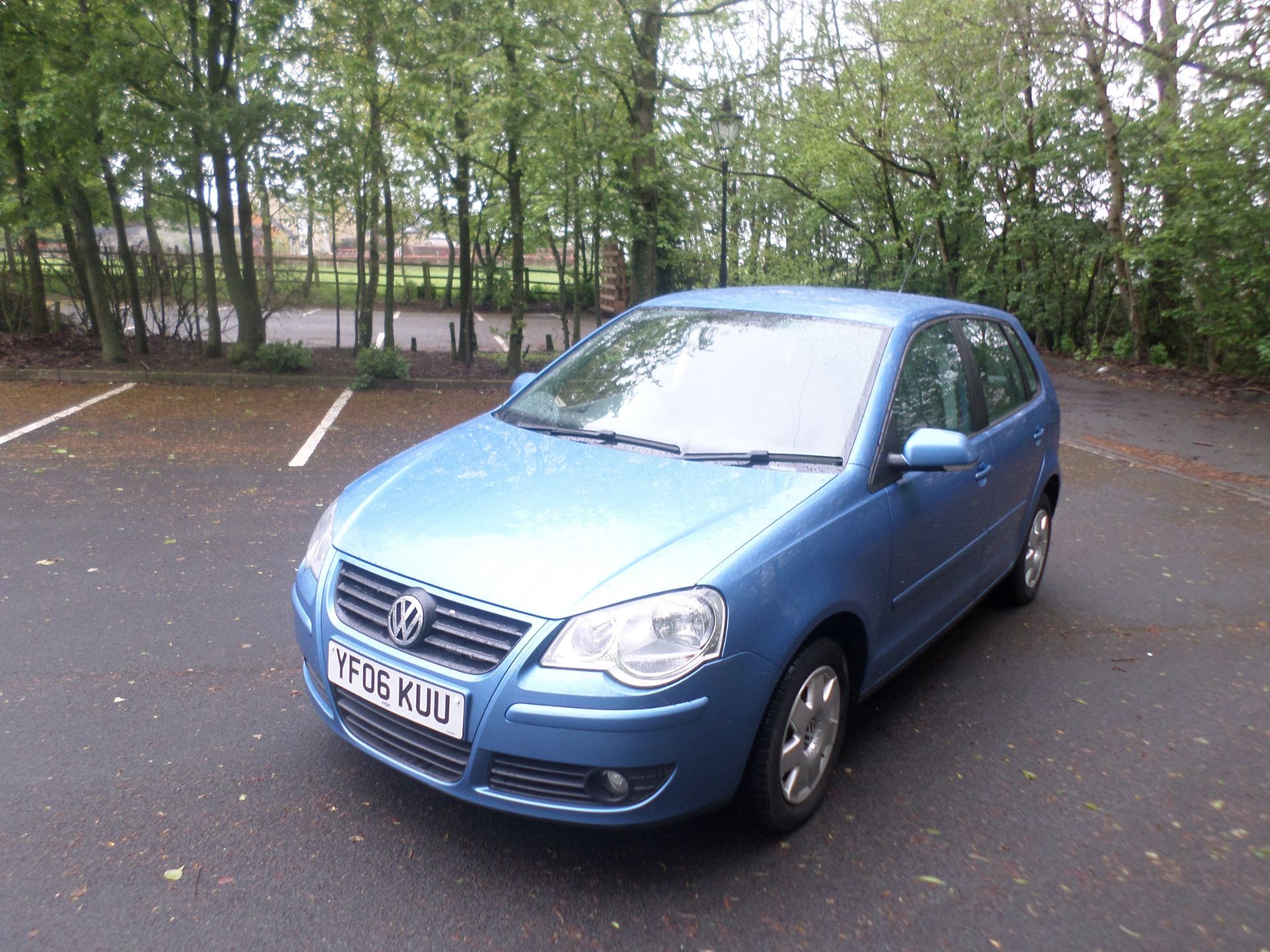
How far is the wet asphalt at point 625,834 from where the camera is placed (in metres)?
2.77

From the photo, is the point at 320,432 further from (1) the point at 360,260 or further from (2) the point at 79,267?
(2) the point at 79,267

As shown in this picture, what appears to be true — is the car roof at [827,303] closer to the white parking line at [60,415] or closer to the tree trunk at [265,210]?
the white parking line at [60,415]

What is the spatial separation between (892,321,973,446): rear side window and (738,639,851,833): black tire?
97cm

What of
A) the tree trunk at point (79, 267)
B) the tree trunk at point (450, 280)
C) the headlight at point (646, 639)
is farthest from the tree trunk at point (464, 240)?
the tree trunk at point (450, 280)

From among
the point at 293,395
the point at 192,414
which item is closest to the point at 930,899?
the point at 192,414

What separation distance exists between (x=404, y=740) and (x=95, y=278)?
12.7 metres

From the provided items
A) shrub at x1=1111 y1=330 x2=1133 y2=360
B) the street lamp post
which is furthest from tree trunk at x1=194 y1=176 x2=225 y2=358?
shrub at x1=1111 y1=330 x2=1133 y2=360

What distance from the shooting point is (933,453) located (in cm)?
350

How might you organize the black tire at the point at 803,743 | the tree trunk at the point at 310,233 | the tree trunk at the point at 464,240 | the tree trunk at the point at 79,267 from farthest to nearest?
the tree trunk at the point at 79,267 < the tree trunk at the point at 464,240 < the tree trunk at the point at 310,233 < the black tire at the point at 803,743

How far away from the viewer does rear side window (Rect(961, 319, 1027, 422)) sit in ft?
15.5

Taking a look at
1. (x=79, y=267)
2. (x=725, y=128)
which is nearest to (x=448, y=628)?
(x=725, y=128)

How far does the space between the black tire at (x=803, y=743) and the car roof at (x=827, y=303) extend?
156 centimetres

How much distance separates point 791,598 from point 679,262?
19482 mm

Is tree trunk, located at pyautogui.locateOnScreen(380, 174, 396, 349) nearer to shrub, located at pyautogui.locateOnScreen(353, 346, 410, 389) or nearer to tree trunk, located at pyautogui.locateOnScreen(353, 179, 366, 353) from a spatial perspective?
tree trunk, located at pyautogui.locateOnScreen(353, 179, 366, 353)
